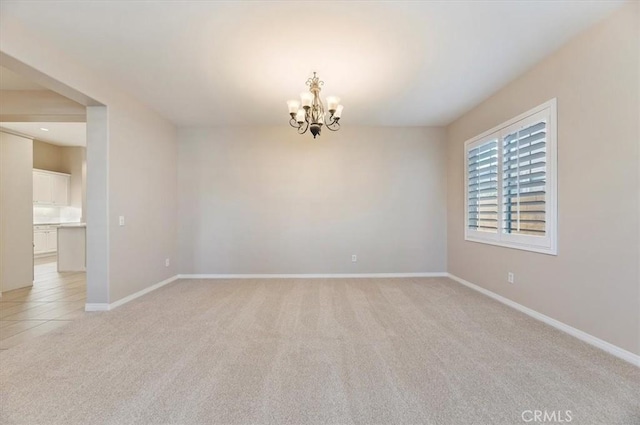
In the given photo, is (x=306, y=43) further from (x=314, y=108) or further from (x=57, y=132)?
(x=57, y=132)

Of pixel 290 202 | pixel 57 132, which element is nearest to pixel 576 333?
pixel 290 202

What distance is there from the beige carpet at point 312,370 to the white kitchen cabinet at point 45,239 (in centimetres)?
603

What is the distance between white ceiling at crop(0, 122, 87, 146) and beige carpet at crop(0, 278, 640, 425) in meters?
5.08

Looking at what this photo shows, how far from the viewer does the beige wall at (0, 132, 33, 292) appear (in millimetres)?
4500

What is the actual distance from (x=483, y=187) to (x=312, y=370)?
355 centimetres

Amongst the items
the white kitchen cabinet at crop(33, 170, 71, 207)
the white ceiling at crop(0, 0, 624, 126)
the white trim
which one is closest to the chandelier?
the white ceiling at crop(0, 0, 624, 126)

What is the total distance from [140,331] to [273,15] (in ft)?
10.4

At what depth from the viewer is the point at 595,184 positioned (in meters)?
2.55

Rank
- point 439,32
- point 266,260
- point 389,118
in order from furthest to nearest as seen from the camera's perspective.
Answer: point 266,260 → point 389,118 → point 439,32

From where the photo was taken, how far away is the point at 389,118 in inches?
196

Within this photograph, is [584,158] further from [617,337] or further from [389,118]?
[389,118]

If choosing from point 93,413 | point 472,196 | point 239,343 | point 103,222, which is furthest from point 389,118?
point 93,413

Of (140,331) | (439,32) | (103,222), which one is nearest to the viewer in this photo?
(439,32)

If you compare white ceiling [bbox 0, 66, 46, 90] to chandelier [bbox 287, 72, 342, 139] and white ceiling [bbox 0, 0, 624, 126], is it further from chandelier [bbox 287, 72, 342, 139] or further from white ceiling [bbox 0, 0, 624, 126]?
chandelier [bbox 287, 72, 342, 139]
